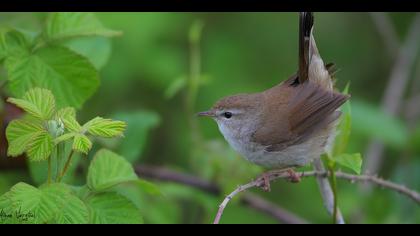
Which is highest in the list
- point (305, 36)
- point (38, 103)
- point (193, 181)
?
point (305, 36)

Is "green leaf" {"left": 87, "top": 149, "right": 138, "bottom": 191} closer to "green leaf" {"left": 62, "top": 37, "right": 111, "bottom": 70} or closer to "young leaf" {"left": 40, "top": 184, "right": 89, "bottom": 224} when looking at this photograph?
"young leaf" {"left": 40, "top": 184, "right": 89, "bottom": 224}

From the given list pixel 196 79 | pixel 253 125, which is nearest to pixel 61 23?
pixel 196 79

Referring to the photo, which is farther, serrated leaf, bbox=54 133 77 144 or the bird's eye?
the bird's eye

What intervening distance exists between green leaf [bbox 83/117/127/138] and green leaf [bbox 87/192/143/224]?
1.47ft

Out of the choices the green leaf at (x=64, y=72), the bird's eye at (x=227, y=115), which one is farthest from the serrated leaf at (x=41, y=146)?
the bird's eye at (x=227, y=115)

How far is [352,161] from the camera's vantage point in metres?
2.69

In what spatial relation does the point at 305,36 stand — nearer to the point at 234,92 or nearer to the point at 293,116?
the point at 293,116

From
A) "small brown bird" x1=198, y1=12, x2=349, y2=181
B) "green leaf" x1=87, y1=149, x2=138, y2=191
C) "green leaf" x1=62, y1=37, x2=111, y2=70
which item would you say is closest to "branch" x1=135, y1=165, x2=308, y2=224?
"small brown bird" x1=198, y1=12, x2=349, y2=181

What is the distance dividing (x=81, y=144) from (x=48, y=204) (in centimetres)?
27

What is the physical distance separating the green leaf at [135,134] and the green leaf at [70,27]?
1100 mm

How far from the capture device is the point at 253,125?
13.5ft

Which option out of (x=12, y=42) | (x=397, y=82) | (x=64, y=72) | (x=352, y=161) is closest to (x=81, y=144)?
(x=64, y=72)

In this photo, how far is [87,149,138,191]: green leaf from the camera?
8.52ft

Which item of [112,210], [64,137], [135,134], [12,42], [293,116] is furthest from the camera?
[135,134]
